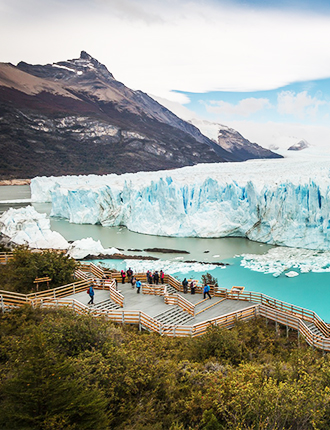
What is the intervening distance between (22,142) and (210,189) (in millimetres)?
68104

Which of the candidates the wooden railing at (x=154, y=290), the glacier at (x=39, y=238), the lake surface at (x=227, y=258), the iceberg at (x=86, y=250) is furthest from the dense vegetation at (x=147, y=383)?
the glacier at (x=39, y=238)

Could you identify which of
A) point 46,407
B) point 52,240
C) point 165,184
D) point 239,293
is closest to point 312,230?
point 165,184

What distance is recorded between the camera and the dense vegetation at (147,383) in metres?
4.03

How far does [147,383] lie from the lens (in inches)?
216

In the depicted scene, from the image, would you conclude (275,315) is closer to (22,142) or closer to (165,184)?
(165,184)

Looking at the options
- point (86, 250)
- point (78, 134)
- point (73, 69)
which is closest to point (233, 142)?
point (78, 134)

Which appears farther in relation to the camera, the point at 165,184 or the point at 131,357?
the point at 165,184

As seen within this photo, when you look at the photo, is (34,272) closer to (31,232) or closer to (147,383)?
(147,383)

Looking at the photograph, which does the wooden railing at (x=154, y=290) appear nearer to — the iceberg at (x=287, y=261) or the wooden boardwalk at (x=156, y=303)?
the wooden boardwalk at (x=156, y=303)

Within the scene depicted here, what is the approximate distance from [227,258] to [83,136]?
78998 mm

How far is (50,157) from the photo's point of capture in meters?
82.3

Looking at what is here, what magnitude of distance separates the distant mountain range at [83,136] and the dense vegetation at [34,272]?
214 ft

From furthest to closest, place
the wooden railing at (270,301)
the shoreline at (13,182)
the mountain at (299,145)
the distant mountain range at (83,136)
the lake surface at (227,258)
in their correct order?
1. the mountain at (299,145)
2. the distant mountain range at (83,136)
3. the shoreline at (13,182)
4. the lake surface at (227,258)
5. the wooden railing at (270,301)

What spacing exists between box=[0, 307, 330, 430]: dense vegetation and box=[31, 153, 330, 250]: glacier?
13530 mm
